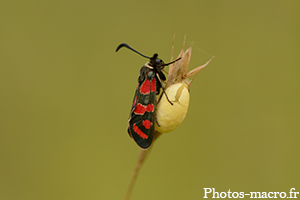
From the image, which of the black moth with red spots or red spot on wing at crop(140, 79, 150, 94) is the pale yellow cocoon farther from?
red spot on wing at crop(140, 79, 150, 94)

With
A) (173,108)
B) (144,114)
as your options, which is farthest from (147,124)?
(173,108)

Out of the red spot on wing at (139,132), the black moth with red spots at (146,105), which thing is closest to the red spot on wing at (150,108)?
the black moth with red spots at (146,105)

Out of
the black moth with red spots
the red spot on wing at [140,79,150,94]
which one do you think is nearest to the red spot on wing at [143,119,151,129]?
the black moth with red spots

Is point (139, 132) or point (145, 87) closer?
point (139, 132)

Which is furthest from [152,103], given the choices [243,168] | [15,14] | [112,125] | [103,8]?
[15,14]

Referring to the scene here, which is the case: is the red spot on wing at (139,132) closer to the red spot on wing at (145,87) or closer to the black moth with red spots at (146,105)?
the black moth with red spots at (146,105)

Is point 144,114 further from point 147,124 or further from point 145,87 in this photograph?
point 145,87
